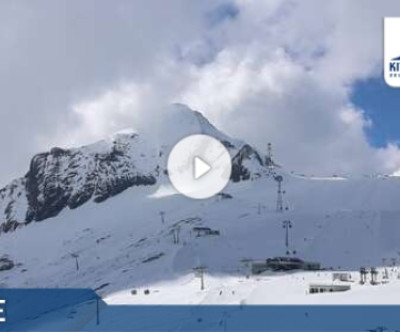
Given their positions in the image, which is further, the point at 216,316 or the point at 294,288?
the point at 294,288

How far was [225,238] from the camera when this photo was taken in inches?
5945

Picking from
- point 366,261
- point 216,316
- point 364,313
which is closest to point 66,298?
point 366,261

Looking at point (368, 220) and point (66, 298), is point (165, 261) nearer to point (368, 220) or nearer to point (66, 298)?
point (66, 298)

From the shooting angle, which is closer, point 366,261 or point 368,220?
point 366,261

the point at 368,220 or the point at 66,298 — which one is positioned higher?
the point at 368,220

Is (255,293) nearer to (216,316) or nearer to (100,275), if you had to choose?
(216,316)

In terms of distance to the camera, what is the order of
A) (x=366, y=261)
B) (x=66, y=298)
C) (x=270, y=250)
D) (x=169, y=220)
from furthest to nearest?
1. (x=169, y=220)
2. (x=270, y=250)
3. (x=366, y=261)
4. (x=66, y=298)

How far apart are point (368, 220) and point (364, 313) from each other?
111 metres

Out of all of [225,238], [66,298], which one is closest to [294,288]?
[66,298]

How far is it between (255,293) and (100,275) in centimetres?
7297

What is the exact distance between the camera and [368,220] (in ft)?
536

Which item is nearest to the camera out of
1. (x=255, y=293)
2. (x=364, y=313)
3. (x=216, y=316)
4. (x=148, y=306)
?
(x=364, y=313)

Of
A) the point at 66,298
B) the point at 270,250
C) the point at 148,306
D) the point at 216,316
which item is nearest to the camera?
the point at 216,316

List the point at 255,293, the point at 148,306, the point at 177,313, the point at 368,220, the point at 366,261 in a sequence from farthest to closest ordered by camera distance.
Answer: the point at 368,220, the point at 366,261, the point at 148,306, the point at 255,293, the point at 177,313
